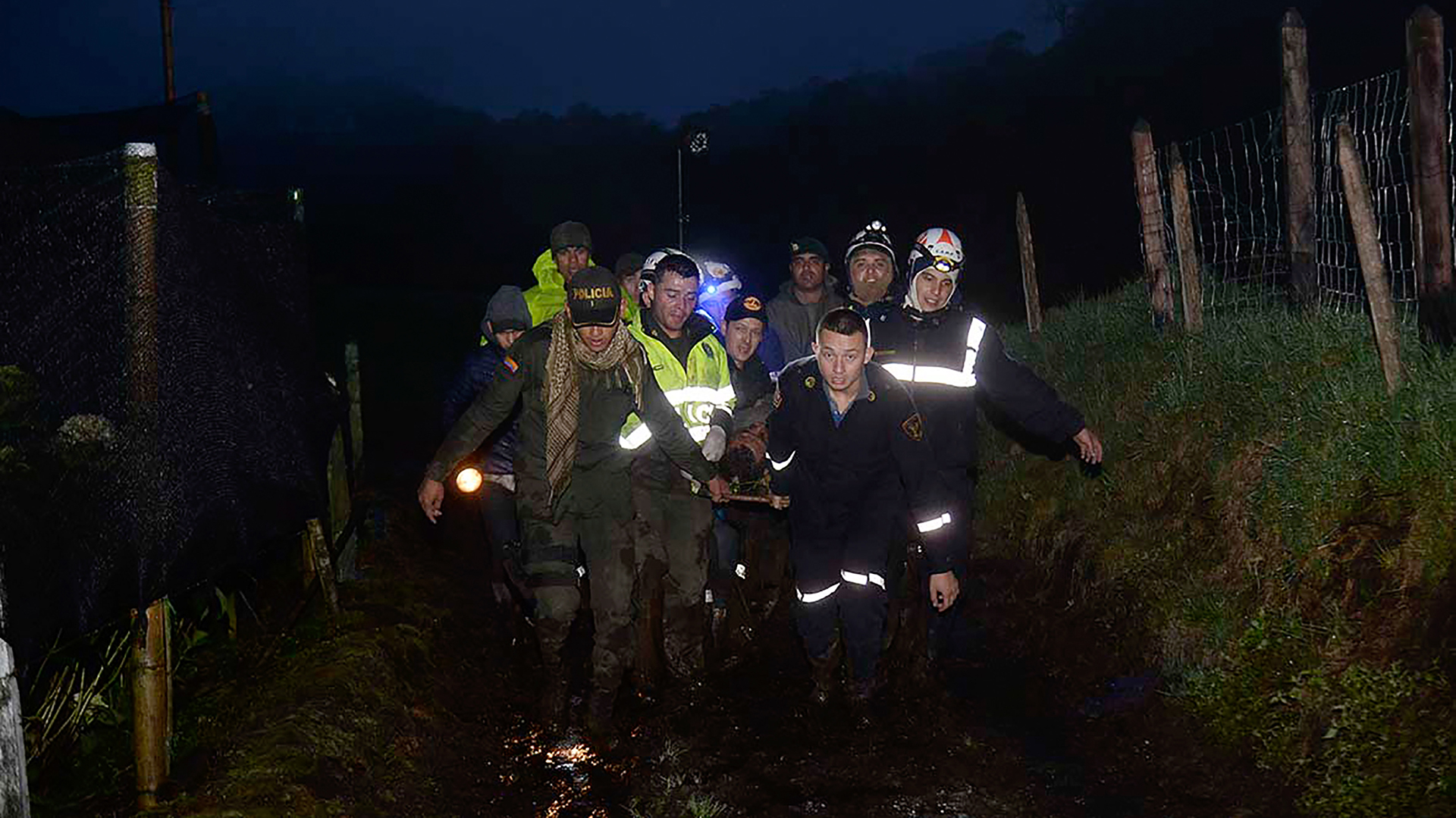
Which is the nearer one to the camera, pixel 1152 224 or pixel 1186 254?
pixel 1186 254

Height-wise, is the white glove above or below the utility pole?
below

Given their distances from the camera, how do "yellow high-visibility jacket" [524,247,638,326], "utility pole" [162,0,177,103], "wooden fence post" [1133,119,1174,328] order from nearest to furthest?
"yellow high-visibility jacket" [524,247,638,326], "wooden fence post" [1133,119,1174,328], "utility pole" [162,0,177,103]

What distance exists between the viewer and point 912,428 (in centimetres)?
677

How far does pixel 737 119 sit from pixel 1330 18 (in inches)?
2413

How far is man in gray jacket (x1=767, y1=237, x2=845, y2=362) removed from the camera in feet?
30.4

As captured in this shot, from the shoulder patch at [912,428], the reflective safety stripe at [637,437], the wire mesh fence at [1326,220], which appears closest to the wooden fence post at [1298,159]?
the wire mesh fence at [1326,220]

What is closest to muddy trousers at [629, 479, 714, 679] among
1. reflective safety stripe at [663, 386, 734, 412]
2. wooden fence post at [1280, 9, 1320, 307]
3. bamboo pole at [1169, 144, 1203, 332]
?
reflective safety stripe at [663, 386, 734, 412]

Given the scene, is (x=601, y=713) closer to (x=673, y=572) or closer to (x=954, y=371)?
(x=673, y=572)

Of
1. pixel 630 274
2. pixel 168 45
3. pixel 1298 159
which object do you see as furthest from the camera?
pixel 168 45

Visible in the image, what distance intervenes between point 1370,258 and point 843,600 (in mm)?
3271

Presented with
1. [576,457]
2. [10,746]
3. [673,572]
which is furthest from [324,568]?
[10,746]

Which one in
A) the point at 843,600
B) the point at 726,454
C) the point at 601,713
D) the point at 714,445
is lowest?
the point at 601,713

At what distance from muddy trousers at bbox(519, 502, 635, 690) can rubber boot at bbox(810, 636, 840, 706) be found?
1.00 metres

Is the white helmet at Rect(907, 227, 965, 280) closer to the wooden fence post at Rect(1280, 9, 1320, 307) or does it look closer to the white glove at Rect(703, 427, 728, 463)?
the white glove at Rect(703, 427, 728, 463)
